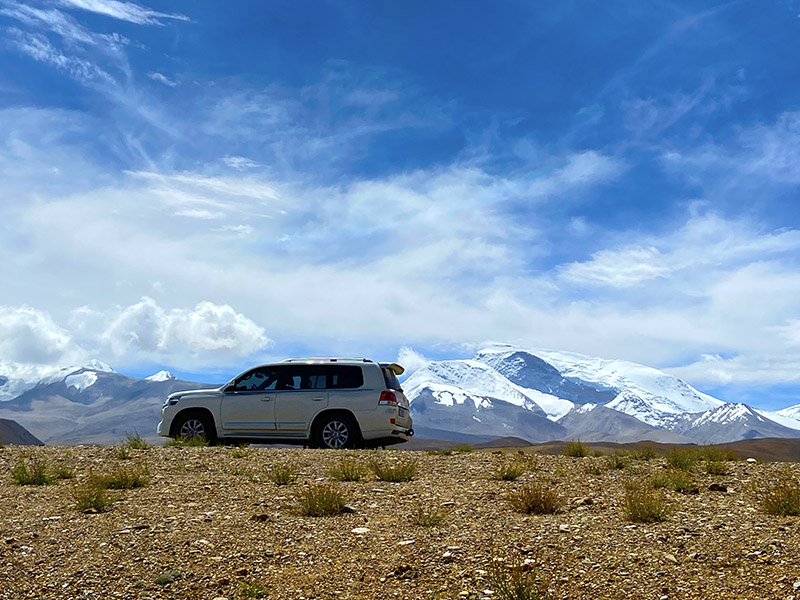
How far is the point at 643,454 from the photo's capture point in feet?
51.7

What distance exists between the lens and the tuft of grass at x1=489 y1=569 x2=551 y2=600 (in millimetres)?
6484

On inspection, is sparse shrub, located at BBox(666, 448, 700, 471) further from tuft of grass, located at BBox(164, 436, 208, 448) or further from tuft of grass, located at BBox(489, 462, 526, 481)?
tuft of grass, located at BBox(164, 436, 208, 448)

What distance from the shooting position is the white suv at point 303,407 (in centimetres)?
1716

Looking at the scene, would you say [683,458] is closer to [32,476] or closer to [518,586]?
[518,586]

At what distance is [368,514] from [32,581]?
12.6 feet

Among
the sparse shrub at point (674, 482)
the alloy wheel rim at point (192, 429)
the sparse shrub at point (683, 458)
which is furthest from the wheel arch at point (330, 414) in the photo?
the sparse shrub at point (674, 482)

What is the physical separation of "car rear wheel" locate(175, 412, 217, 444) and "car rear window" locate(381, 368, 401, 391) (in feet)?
14.3

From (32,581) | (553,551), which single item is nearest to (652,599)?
(553,551)

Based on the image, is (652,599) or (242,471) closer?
(652,599)

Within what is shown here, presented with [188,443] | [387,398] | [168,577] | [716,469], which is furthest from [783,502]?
[188,443]

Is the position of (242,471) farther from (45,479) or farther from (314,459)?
(45,479)

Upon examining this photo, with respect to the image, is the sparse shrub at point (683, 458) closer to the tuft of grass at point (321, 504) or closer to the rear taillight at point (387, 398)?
the rear taillight at point (387, 398)

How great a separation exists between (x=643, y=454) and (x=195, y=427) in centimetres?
1041

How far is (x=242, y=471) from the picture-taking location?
41.1 ft
